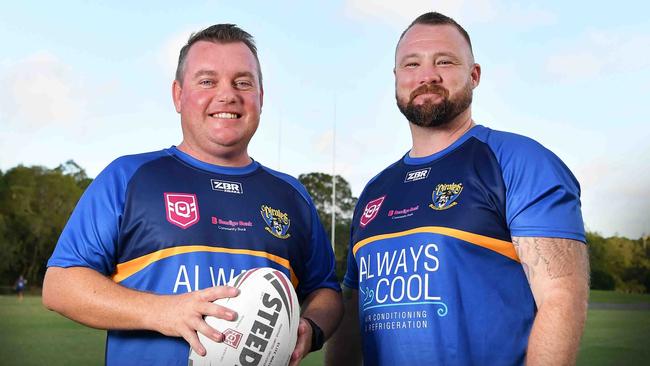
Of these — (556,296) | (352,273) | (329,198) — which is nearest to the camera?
(556,296)

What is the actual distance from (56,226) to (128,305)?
4858 cm

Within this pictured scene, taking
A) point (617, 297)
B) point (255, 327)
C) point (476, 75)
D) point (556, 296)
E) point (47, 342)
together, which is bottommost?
point (47, 342)

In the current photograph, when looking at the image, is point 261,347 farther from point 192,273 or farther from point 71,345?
point 71,345

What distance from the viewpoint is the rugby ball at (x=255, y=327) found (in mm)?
3086

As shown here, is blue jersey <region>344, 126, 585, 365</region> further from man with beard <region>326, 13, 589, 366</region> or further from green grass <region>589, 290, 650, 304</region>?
green grass <region>589, 290, 650, 304</region>

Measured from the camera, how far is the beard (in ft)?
12.7

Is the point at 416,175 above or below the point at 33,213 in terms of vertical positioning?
below

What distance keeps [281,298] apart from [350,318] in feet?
4.38

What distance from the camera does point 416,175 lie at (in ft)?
12.8

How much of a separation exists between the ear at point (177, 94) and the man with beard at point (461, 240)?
1.23 meters

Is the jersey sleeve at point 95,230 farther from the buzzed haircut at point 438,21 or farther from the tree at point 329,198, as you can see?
the tree at point 329,198

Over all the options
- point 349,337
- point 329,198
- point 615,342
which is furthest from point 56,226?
point 349,337

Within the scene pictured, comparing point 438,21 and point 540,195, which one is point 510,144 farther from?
point 438,21

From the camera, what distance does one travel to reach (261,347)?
3.13 metres
